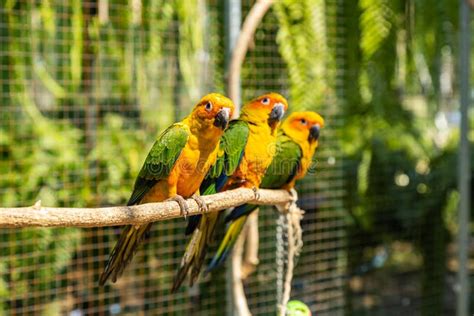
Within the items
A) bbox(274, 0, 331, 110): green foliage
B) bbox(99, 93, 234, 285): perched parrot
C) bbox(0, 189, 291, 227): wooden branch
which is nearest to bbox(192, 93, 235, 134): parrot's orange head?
bbox(99, 93, 234, 285): perched parrot

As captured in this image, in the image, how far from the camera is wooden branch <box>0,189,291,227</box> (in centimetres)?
116

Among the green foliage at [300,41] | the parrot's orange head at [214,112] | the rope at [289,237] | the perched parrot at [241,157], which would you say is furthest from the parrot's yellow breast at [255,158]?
the green foliage at [300,41]

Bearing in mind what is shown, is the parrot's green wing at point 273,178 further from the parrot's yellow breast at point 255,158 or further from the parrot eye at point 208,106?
the parrot eye at point 208,106

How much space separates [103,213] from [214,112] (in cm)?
40

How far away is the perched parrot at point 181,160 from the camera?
5.04ft

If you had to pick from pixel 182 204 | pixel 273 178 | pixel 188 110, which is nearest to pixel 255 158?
pixel 273 178

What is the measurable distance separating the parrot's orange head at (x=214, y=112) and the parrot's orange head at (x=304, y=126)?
458mm

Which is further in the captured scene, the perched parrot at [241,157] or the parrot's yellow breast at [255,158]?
the parrot's yellow breast at [255,158]

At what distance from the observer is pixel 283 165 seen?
194 cm

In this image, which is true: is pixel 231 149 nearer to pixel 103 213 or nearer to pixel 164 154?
pixel 164 154

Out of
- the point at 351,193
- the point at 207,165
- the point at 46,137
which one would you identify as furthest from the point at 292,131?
the point at 351,193

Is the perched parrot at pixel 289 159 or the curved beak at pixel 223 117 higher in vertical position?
the curved beak at pixel 223 117

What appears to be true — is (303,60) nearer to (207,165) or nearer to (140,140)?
(140,140)

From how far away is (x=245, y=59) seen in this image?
248 cm
